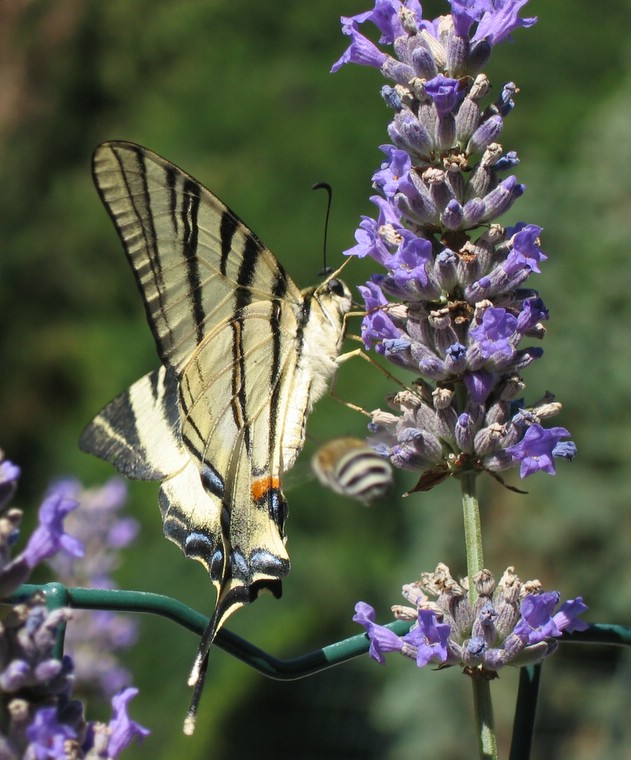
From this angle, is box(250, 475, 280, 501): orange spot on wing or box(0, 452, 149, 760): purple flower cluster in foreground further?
box(250, 475, 280, 501): orange spot on wing

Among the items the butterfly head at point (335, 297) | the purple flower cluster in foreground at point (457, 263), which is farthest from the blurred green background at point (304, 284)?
the purple flower cluster in foreground at point (457, 263)

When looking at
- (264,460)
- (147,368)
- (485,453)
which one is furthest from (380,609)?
(485,453)

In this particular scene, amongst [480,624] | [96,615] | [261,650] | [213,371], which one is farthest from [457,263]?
[96,615]

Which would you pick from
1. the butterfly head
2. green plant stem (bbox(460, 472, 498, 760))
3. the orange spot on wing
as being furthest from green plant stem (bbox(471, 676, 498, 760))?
the butterfly head

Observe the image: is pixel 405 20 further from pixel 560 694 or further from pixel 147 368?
pixel 147 368

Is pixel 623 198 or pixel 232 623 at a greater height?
pixel 623 198

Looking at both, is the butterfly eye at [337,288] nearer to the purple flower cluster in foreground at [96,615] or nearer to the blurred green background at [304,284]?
the blurred green background at [304,284]

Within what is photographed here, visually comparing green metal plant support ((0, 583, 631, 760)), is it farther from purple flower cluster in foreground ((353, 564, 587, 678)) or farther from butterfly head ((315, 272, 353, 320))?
butterfly head ((315, 272, 353, 320))
